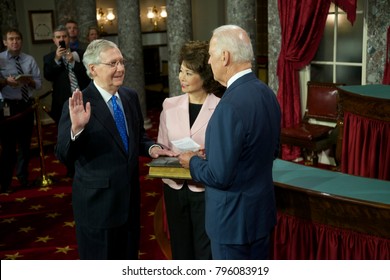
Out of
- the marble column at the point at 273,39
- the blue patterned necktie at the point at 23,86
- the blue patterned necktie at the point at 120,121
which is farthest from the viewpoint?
the marble column at the point at 273,39

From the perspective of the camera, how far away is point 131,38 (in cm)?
827

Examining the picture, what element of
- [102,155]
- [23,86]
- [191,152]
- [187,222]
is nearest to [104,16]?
[23,86]

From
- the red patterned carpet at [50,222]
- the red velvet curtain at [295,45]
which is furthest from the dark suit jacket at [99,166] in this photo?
the red velvet curtain at [295,45]

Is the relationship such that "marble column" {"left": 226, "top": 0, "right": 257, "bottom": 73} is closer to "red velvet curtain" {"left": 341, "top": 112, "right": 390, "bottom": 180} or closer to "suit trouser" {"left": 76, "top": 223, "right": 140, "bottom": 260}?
"red velvet curtain" {"left": 341, "top": 112, "right": 390, "bottom": 180}

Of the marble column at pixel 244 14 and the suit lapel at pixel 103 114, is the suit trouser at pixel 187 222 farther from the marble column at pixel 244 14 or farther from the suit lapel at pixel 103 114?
the marble column at pixel 244 14

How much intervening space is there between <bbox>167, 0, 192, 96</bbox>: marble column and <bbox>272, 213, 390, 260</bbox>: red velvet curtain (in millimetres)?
4577

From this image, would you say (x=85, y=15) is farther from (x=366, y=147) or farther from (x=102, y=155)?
(x=102, y=155)

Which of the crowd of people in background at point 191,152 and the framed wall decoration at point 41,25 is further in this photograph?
the framed wall decoration at point 41,25

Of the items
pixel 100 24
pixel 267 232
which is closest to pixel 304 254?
pixel 267 232

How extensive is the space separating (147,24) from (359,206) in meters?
11.0

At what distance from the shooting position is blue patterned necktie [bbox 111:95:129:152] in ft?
8.93

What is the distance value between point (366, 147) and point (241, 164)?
10.3 ft

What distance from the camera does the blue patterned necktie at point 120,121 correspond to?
107 inches

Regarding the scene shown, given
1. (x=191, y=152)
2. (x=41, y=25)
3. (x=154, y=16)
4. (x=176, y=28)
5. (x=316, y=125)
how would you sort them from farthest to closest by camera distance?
1. (x=154, y=16)
2. (x=41, y=25)
3. (x=176, y=28)
4. (x=316, y=125)
5. (x=191, y=152)
